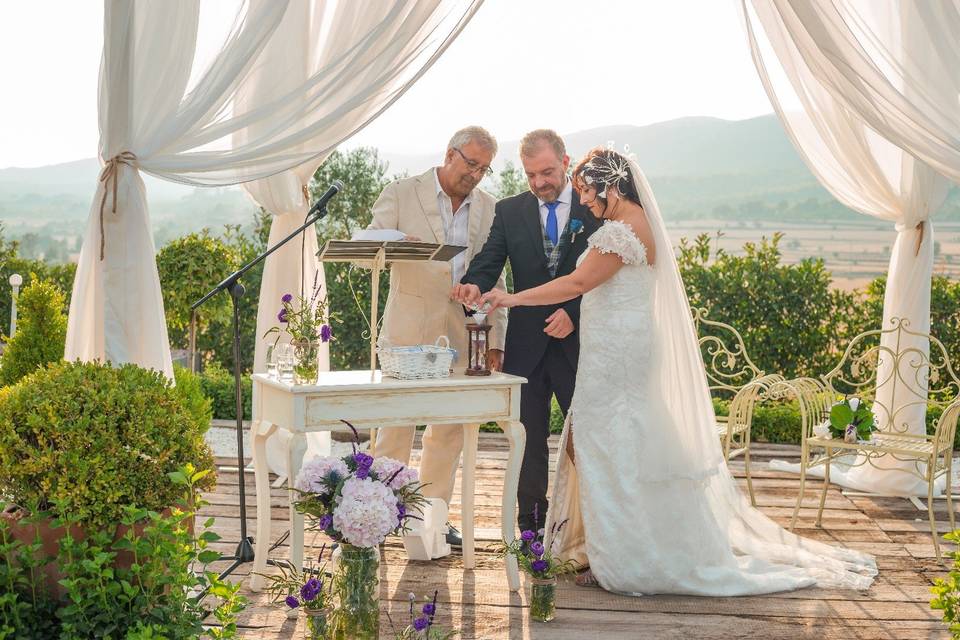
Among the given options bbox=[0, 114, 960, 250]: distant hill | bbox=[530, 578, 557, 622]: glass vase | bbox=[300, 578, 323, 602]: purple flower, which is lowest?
bbox=[530, 578, 557, 622]: glass vase

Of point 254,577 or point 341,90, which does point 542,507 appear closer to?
point 254,577

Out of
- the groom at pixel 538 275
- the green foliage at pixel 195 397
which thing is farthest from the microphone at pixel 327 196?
the green foliage at pixel 195 397

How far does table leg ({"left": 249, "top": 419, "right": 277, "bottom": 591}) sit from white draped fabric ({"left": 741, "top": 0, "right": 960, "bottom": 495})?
257cm

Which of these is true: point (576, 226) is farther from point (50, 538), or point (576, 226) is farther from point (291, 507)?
point (50, 538)

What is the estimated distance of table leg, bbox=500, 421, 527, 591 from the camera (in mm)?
3793

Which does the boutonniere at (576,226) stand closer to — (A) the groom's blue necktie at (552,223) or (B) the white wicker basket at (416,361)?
(A) the groom's blue necktie at (552,223)

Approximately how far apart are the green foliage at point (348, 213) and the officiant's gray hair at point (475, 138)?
4280mm

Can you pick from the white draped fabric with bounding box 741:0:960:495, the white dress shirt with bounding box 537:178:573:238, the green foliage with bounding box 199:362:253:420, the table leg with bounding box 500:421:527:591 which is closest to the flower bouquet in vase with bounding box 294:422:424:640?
→ the table leg with bounding box 500:421:527:591

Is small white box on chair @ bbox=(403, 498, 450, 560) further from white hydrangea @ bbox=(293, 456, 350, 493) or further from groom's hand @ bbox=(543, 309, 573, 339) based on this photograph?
white hydrangea @ bbox=(293, 456, 350, 493)

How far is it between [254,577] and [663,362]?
176 cm

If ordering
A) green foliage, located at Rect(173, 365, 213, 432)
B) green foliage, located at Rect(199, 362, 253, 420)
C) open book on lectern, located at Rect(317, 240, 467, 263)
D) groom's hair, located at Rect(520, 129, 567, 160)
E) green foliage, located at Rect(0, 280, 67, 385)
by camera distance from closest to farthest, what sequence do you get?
open book on lectern, located at Rect(317, 240, 467, 263) < groom's hair, located at Rect(520, 129, 567, 160) < green foliage, located at Rect(173, 365, 213, 432) < green foliage, located at Rect(0, 280, 67, 385) < green foliage, located at Rect(199, 362, 253, 420)

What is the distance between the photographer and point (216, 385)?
7477mm

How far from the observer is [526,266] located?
13.7 ft

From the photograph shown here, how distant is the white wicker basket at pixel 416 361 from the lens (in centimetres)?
364
